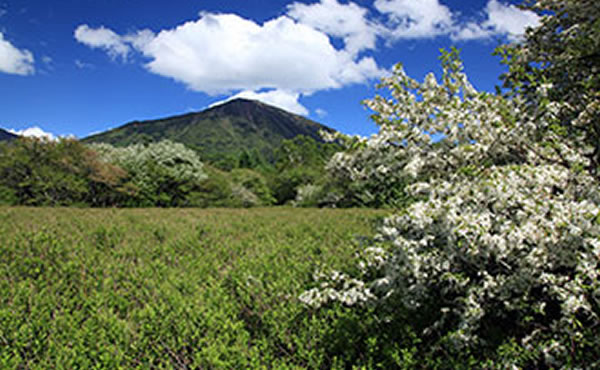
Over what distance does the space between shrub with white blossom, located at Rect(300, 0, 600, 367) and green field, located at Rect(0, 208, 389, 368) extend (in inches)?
21.9

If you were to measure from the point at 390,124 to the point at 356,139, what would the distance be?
528 millimetres

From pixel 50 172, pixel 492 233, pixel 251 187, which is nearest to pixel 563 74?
pixel 492 233

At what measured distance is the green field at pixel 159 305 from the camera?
125 inches

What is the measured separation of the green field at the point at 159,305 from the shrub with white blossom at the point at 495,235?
1.83 ft

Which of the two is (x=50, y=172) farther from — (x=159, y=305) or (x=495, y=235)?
(x=495, y=235)

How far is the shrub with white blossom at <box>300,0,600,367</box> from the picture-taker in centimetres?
271

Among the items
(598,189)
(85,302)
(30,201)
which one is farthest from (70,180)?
(598,189)

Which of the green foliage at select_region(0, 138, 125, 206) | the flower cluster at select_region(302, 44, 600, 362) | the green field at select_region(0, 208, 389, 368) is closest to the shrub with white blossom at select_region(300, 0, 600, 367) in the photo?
the flower cluster at select_region(302, 44, 600, 362)

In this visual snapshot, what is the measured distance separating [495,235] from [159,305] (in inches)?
139

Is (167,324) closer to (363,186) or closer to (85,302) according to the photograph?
(85,302)

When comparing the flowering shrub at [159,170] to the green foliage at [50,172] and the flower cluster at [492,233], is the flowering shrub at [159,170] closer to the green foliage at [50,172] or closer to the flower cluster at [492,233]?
the green foliage at [50,172]

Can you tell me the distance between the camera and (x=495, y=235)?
2729 millimetres

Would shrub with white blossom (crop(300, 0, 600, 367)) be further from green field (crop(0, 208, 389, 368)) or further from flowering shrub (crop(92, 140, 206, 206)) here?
flowering shrub (crop(92, 140, 206, 206))

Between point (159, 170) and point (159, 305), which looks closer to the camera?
point (159, 305)
